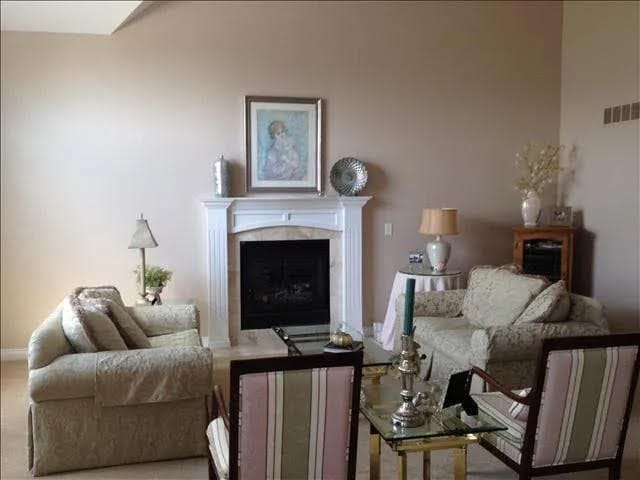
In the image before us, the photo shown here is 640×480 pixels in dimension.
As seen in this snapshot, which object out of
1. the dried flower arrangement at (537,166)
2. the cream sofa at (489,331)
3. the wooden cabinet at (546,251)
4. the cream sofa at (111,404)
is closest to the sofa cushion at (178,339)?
the cream sofa at (111,404)

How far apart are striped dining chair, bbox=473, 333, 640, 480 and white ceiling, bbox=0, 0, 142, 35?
164 inches

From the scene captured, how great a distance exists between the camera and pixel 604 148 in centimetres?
564

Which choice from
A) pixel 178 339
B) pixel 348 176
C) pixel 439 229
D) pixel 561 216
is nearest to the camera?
pixel 178 339

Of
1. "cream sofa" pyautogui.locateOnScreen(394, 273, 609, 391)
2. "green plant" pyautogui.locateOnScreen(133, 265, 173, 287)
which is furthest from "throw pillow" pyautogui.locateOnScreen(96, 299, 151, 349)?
"cream sofa" pyautogui.locateOnScreen(394, 273, 609, 391)

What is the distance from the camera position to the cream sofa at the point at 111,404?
3041mm

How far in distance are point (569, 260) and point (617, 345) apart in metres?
3.48

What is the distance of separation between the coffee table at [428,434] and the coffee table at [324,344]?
2.28 ft

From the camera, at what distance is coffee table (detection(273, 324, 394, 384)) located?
3354mm

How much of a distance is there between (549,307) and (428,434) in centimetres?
183

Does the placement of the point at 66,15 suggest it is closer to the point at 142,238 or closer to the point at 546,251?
the point at 142,238

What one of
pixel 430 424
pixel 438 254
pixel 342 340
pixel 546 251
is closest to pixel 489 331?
pixel 342 340

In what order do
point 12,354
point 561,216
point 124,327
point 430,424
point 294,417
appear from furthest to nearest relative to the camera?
point 561,216 → point 12,354 → point 124,327 → point 430,424 → point 294,417

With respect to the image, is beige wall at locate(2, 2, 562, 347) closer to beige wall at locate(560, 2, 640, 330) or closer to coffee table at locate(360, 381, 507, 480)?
beige wall at locate(560, 2, 640, 330)

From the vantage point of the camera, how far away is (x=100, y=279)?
5.27 m
